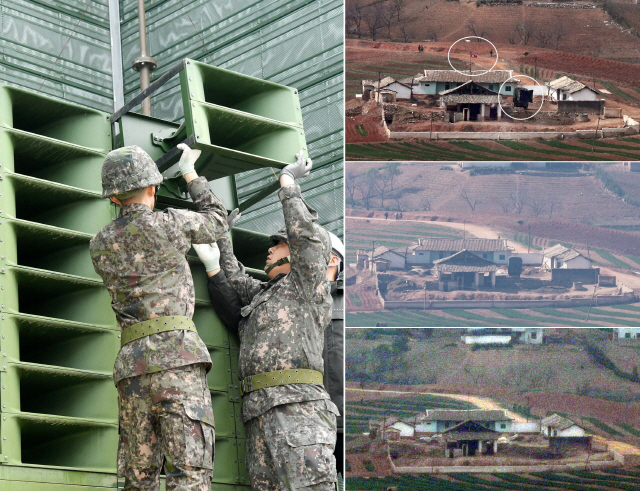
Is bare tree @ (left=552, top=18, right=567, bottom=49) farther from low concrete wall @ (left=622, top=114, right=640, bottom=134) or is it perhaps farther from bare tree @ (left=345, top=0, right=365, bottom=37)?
bare tree @ (left=345, top=0, right=365, bottom=37)

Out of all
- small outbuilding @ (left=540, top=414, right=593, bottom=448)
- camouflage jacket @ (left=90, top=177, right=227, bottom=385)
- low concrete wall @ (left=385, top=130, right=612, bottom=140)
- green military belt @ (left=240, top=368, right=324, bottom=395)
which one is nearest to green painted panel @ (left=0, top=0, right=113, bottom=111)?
low concrete wall @ (left=385, top=130, right=612, bottom=140)

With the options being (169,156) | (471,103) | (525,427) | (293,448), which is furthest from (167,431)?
(471,103)

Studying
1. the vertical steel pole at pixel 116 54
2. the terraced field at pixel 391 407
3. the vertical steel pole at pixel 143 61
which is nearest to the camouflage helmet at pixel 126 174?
the vertical steel pole at pixel 143 61

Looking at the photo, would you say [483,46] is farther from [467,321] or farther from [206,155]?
[206,155]

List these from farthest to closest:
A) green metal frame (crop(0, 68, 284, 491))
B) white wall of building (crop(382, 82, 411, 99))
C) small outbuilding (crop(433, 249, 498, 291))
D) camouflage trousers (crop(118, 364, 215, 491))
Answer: white wall of building (crop(382, 82, 411, 99))
small outbuilding (crop(433, 249, 498, 291))
green metal frame (crop(0, 68, 284, 491))
camouflage trousers (crop(118, 364, 215, 491))

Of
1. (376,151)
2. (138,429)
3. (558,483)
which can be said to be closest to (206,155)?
→ (138,429)
